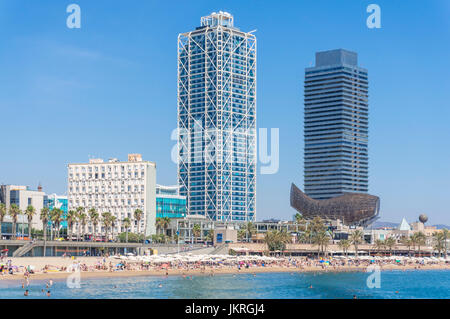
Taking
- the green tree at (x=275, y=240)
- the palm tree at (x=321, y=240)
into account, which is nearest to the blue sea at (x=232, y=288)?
the green tree at (x=275, y=240)

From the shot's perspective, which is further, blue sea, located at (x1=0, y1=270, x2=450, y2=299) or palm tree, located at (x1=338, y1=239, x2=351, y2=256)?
palm tree, located at (x1=338, y1=239, x2=351, y2=256)

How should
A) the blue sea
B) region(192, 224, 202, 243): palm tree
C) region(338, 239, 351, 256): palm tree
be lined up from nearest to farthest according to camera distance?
the blue sea, region(338, 239, 351, 256): palm tree, region(192, 224, 202, 243): palm tree

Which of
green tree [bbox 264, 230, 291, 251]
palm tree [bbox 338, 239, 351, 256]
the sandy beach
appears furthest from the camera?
palm tree [bbox 338, 239, 351, 256]

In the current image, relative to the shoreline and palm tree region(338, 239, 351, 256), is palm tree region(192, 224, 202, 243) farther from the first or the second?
the shoreline

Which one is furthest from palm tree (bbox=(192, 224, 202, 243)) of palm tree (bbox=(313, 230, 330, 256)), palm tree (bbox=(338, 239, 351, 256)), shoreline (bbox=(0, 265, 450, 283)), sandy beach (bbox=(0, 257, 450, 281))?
shoreline (bbox=(0, 265, 450, 283))

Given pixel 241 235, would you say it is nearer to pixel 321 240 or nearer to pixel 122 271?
pixel 321 240

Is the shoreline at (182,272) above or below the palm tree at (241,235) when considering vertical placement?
below

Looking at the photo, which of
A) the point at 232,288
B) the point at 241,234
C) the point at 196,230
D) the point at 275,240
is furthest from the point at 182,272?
the point at 196,230

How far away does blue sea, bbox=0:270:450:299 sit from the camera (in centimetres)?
7738

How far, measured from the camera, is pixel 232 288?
295 ft

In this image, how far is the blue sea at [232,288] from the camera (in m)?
77.4

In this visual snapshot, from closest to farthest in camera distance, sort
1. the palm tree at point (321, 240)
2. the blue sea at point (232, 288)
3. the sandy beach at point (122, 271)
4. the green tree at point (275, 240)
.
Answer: the blue sea at point (232, 288), the sandy beach at point (122, 271), the green tree at point (275, 240), the palm tree at point (321, 240)

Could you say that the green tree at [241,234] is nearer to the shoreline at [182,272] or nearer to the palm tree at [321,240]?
the palm tree at [321,240]
